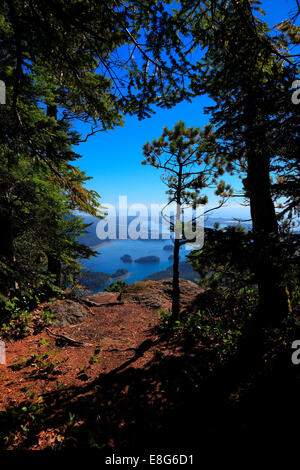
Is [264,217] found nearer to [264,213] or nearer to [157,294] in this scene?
[264,213]

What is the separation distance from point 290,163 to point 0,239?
27.0 ft

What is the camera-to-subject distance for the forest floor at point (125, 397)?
3322mm

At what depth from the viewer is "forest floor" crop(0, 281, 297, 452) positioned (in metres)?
3.32

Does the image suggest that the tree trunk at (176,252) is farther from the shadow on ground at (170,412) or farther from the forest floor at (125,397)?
the shadow on ground at (170,412)

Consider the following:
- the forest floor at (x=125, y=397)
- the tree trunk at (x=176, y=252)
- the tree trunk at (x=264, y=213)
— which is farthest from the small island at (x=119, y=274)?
the tree trunk at (x=264, y=213)

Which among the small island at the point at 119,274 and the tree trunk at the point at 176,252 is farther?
the small island at the point at 119,274

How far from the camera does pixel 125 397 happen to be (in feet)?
14.5

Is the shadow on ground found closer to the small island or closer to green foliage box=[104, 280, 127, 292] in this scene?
green foliage box=[104, 280, 127, 292]

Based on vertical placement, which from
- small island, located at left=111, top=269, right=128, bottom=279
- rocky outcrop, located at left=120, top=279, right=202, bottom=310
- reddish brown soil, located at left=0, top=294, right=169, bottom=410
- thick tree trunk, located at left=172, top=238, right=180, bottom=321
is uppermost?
thick tree trunk, located at left=172, top=238, right=180, bottom=321

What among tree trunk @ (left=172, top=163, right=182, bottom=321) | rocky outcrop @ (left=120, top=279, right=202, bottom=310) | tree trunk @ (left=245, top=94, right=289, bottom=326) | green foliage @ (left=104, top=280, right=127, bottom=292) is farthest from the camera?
green foliage @ (left=104, top=280, right=127, bottom=292)

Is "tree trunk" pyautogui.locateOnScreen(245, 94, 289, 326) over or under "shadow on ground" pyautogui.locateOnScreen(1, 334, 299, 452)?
over

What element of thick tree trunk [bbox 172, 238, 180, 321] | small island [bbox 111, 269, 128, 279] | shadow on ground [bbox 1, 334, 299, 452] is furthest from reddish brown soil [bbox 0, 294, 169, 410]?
small island [bbox 111, 269, 128, 279]
